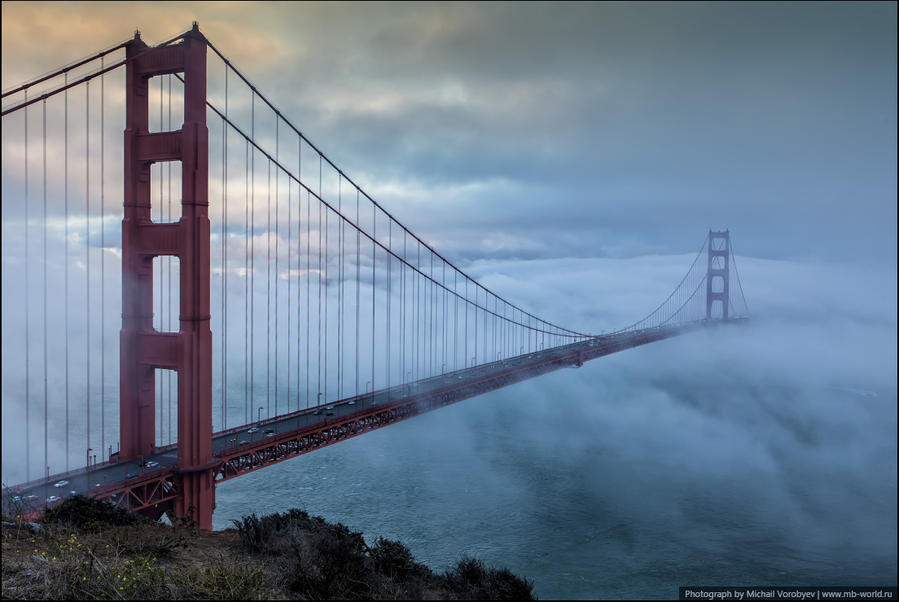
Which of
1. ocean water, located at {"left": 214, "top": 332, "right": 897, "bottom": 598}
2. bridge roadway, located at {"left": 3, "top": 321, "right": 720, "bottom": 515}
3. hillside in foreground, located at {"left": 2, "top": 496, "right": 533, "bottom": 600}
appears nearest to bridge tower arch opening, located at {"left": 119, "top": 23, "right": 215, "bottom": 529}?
bridge roadway, located at {"left": 3, "top": 321, "right": 720, "bottom": 515}

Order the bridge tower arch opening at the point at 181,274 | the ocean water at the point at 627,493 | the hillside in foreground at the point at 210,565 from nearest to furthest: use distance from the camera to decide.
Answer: the hillside in foreground at the point at 210,565 < the bridge tower arch opening at the point at 181,274 < the ocean water at the point at 627,493

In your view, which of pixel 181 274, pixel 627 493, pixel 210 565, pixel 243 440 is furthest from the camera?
pixel 627 493

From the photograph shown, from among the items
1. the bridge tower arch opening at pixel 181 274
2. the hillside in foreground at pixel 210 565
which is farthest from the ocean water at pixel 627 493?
the bridge tower arch opening at pixel 181 274

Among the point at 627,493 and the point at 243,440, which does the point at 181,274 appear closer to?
the point at 243,440

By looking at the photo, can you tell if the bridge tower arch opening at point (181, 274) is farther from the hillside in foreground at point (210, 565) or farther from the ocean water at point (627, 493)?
the ocean water at point (627, 493)

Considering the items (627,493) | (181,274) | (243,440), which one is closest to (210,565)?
(181,274)

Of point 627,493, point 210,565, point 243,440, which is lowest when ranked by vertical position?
point 627,493

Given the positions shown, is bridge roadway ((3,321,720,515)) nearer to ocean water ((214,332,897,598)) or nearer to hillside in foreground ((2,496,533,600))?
hillside in foreground ((2,496,533,600))
